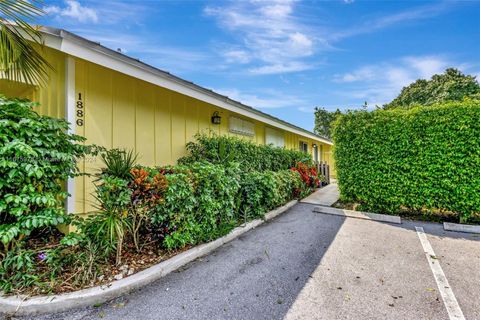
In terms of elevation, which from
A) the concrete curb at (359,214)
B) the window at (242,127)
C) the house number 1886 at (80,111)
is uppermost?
the window at (242,127)

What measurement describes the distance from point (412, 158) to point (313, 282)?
458 centimetres

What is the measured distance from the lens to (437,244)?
4352 mm

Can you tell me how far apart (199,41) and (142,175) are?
6677mm

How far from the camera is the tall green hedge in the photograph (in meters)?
5.30

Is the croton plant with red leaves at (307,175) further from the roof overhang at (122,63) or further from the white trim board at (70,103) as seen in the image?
the white trim board at (70,103)

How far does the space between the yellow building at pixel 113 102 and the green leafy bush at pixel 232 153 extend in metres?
0.36

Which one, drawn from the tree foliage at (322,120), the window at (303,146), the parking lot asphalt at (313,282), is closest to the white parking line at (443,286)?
the parking lot asphalt at (313,282)

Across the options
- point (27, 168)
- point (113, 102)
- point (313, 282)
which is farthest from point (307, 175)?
point (27, 168)

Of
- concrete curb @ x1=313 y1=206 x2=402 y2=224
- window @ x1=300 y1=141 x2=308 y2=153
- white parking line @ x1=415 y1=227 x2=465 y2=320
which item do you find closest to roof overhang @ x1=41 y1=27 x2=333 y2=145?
concrete curb @ x1=313 y1=206 x2=402 y2=224

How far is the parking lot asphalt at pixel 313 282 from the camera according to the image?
2383 millimetres

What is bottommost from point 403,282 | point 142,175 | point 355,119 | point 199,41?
point 403,282

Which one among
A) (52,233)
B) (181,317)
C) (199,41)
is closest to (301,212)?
(181,317)

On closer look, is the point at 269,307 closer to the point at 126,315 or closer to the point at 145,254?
the point at 126,315

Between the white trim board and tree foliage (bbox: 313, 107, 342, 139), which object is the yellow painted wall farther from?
tree foliage (bbox: 313, 107, 342, 139)
